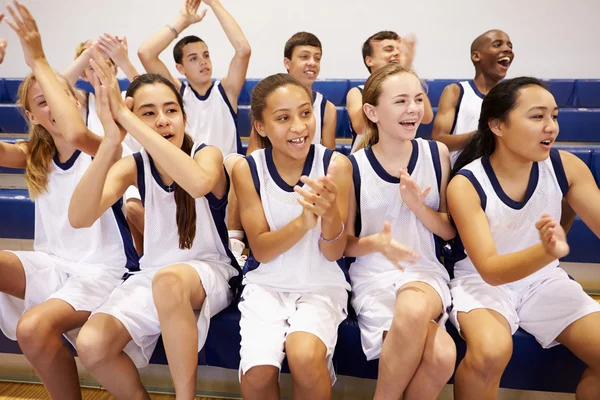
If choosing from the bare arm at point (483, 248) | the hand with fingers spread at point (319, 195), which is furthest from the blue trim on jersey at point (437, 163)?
the hand with fingers spread at point (319, 195)

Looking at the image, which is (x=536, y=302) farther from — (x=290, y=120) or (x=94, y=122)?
(x=94, y=122)

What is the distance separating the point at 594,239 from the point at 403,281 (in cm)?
97

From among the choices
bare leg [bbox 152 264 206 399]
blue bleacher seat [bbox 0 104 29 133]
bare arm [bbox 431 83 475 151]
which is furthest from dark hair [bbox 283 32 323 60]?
blue bleacher seat [bbox 0 104 29 133]

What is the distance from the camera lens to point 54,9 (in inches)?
177

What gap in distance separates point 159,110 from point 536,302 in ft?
3.70

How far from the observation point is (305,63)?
2.57m

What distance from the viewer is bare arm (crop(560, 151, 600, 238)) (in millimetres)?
1267

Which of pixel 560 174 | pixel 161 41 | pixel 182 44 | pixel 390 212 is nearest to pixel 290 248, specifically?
pixel 390 212

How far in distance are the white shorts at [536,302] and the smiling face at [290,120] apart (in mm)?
566

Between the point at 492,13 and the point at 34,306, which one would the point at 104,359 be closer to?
the point at 34,306

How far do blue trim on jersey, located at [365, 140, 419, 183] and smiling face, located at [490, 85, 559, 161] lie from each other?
0.83ft

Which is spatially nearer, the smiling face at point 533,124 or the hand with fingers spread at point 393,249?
the hand with fingers spread at point 393,249

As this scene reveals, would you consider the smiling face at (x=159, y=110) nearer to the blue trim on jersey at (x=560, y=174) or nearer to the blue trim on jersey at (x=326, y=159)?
the blue trim on jersey at (x=326, y=159)

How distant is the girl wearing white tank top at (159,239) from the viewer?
122cm
